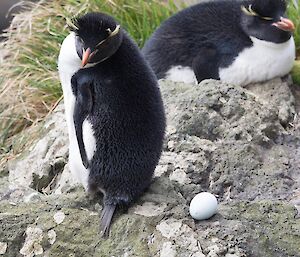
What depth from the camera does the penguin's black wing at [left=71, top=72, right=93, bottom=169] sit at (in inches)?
89.1

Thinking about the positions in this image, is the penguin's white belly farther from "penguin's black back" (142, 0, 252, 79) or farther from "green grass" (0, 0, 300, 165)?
"green grass" (0, 0, 300, 165)

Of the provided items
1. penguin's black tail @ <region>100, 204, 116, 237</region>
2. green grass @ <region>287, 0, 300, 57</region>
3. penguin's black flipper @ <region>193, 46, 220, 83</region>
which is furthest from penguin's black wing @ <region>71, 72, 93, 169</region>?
green grass @ <region>287, 0, 300, 57</region>

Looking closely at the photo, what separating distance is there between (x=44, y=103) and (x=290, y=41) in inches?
50.7

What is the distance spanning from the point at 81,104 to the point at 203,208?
46 cm

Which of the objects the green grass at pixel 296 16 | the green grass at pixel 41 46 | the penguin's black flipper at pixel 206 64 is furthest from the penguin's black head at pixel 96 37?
the green grass at pixel 296 16

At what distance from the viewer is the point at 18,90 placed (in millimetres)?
4148

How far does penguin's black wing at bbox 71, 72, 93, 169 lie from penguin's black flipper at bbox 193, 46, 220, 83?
4.82ft

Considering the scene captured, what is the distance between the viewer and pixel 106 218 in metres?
2.25

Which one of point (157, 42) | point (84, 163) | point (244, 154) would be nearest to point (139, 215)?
point (84, 163)

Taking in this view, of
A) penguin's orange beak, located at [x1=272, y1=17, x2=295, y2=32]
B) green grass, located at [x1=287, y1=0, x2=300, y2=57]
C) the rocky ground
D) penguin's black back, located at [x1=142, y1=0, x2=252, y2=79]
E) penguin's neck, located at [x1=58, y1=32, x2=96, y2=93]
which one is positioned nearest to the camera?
the rocky ground

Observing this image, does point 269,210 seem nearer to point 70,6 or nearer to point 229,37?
point 229,37

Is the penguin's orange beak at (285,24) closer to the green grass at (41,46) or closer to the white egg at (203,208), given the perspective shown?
the green grass at (41,46)

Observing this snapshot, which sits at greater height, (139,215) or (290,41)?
(139,215)

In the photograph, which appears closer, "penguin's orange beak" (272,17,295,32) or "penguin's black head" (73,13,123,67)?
"penguin's black head" (73,13,123,67)
